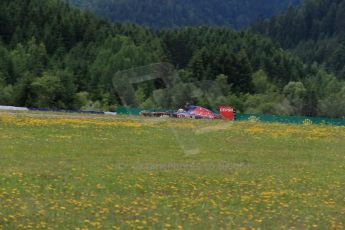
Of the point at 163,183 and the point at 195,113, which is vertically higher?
the point at 163,183

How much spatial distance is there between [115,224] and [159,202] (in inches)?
122

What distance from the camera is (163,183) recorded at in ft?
67.1

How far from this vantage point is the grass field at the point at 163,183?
1501 cm

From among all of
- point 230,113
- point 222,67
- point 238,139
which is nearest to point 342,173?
point 238,139

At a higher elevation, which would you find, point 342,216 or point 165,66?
point 165,66

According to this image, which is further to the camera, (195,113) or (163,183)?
(195,113)

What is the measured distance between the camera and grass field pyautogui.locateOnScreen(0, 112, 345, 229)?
1501 centimetres

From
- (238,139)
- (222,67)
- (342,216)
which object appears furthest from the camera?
(222,67)

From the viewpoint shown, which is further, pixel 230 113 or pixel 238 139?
pixel 230 113

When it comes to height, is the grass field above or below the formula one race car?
above

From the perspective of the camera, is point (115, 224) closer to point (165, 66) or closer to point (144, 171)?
point (144, 171)

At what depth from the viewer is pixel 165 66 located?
30.3m

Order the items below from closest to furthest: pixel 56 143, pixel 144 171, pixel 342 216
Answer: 1. pixel 342 216
2. pixel 144 171
3. pixel 56 143

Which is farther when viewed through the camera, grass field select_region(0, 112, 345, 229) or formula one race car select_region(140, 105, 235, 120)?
formula one race car select_region(140, 105, 235, 120)
